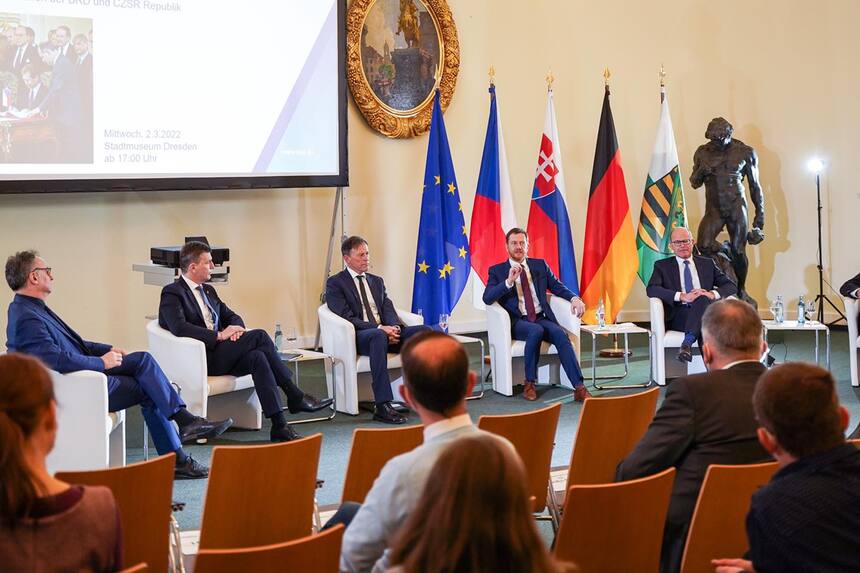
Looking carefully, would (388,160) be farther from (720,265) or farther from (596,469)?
(596,469)

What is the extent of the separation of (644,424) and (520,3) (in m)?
7.03

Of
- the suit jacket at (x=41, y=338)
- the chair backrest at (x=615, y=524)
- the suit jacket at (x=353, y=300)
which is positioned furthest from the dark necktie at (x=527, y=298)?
the chair backrest at (x=615, y=524)

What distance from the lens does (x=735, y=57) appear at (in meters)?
10.9

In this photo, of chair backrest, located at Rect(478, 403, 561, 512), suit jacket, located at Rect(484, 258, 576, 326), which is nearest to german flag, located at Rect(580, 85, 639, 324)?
suit jacket, located at Rect(484, 258, 576, 326)

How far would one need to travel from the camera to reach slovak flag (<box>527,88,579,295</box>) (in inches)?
349

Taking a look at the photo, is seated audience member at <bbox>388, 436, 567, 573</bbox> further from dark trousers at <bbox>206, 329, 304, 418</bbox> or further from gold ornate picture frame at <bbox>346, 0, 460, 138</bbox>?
gold ornate picture frame at <bbox>346, 0, 460, 138</bbox>

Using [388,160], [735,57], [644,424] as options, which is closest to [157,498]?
[644,424]

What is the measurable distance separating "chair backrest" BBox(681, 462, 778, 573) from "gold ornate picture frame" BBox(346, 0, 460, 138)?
6958mm

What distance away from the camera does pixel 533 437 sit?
3.91 m

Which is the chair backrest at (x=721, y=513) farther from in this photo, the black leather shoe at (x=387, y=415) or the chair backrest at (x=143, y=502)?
the black leather shoe at (x=387, y=415)

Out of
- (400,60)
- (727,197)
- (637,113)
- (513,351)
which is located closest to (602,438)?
(513,351)

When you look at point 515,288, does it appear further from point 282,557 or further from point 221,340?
point 282,557

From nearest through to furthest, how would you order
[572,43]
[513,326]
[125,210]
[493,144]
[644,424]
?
1. [644,424]
2. [513,326]
3. [125,210]
4. [493,144]
5. [572,43]

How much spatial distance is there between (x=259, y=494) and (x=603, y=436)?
1284 millimetres
